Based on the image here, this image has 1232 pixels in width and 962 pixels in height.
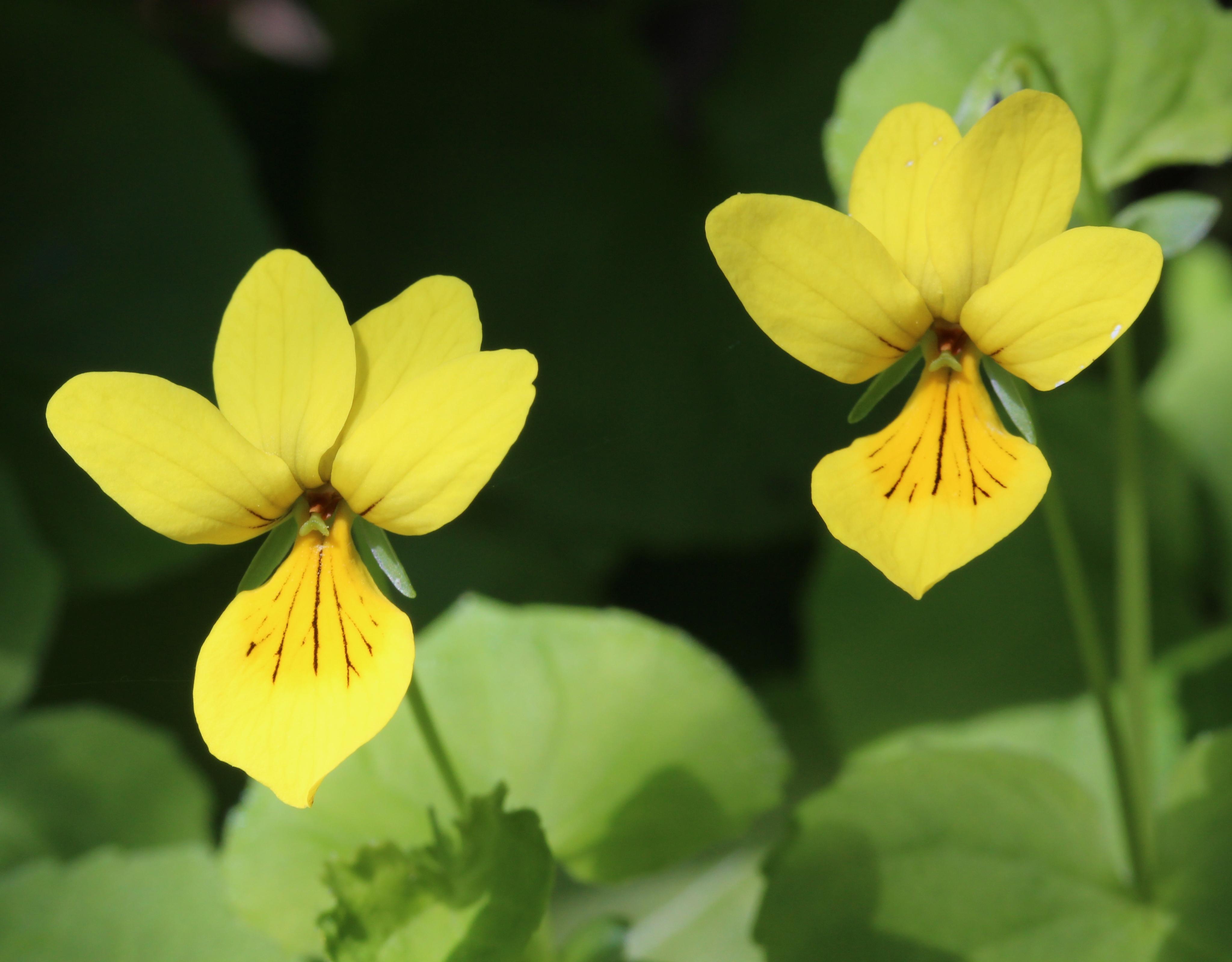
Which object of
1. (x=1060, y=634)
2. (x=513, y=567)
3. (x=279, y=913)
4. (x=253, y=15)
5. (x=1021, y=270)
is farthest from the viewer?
(x=253, y=15)

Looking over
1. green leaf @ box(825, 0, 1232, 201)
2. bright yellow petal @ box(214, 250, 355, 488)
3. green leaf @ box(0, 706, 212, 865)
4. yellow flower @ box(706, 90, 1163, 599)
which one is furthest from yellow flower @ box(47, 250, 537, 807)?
green leaf @ box(0, 706, 212, 865)

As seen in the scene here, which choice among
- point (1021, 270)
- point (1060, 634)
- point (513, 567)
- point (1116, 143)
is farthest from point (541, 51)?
point (1021, 270)

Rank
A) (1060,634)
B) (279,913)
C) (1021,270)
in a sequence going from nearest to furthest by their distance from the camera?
1. (1021,270)
2. (279,913)
3. (1060,634)

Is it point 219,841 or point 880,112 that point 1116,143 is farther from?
point 219,841

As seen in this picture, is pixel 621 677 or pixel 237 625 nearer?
pixel 237 625

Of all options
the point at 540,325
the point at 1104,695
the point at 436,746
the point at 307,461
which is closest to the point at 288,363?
the point at 307,461

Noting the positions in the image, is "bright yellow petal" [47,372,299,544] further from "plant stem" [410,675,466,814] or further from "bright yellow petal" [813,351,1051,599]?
"bright yellow petal" [813,351,1051,599]
